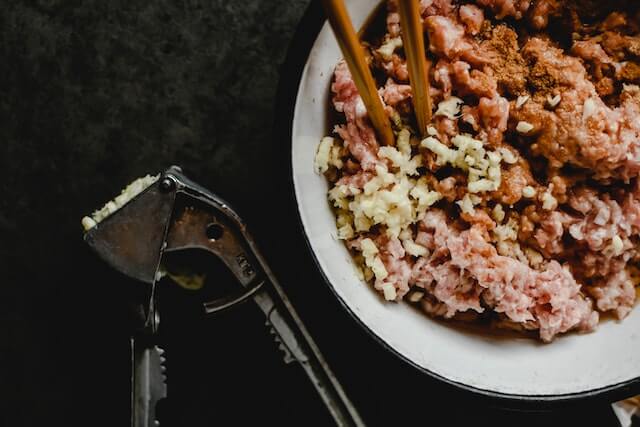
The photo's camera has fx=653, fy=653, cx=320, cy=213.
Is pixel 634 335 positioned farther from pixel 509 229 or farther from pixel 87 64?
pixel 87 64

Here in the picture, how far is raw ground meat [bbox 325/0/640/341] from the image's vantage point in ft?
3.82

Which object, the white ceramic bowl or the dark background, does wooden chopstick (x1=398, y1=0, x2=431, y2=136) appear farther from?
the dark background

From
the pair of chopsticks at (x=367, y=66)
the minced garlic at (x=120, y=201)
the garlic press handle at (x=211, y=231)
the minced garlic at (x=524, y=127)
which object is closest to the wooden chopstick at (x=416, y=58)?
the pair of chopsticks at (x=367, y=66)

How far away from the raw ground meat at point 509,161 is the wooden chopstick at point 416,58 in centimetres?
4

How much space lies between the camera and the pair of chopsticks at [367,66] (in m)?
1.00

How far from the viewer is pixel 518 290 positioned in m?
1.18

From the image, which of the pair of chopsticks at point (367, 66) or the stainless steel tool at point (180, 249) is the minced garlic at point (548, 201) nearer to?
the pair of chopsticks at point (367, 66)

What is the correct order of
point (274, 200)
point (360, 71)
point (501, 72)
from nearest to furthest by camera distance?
point (360, 71)
point (501, 72)
point (274, 200)

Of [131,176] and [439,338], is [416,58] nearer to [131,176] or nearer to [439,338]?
[439,338]

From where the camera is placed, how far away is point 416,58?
1.07 meters

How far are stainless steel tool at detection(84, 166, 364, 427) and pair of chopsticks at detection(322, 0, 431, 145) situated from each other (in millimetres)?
387

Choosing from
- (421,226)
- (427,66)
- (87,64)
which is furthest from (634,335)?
(87,64)

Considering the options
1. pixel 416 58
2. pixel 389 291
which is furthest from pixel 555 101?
pixel 389 291

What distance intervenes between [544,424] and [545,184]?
0.69 meters
